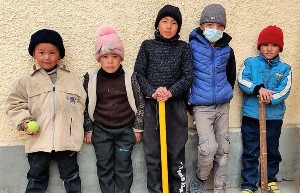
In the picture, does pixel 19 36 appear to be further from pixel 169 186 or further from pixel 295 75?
pixel 295 75

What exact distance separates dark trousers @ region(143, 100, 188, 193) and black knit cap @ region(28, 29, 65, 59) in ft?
3.09

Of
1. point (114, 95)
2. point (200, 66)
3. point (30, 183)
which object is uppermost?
point (200, 66)

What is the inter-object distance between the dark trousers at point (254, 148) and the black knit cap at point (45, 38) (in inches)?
77.7

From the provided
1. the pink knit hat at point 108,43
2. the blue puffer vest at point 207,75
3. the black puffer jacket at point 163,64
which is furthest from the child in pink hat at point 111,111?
the blue puffer vest at point 207,75

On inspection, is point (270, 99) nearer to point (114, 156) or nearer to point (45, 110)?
point (114, 156)

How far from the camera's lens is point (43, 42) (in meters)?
3.30

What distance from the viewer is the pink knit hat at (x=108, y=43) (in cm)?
343

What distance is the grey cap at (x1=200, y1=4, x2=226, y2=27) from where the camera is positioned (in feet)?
11.8

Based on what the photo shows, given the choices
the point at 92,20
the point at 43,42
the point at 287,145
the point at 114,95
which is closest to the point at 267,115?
the point at 287,145

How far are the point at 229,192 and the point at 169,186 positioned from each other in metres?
0.69

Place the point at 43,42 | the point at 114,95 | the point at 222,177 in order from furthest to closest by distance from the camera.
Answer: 1. the point at 222,177
2. the point at 114,95
3. the point at 43,42

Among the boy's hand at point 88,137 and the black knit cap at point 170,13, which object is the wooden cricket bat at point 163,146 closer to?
the boy's hand at point 88,137

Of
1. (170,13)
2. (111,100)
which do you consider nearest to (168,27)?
(170,13)

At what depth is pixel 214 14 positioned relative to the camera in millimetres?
3604
